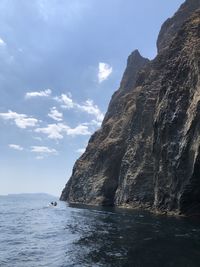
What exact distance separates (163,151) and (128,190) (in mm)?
27550

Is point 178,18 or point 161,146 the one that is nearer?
point 161,146

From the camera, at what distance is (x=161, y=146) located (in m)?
76.8

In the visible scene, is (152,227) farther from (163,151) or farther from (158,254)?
(163,151)

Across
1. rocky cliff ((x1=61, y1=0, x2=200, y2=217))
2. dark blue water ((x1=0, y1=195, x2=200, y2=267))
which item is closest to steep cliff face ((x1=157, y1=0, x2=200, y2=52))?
rocky cliff ((x1=61, y1=0, x2=200, y2=217))

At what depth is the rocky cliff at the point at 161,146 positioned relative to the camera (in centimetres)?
6425

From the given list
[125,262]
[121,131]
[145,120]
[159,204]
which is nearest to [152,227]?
[125,262]

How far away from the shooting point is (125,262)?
27969 mm

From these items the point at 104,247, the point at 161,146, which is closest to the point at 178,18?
the point at 161,146

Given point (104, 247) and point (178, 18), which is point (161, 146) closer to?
point (104, 247)

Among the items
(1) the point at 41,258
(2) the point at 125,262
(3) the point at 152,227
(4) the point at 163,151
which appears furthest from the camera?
(4) the point at 163,151

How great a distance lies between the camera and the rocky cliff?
6425 centimetres

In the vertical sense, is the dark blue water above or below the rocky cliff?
below

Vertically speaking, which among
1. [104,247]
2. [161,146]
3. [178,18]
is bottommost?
[104,247]

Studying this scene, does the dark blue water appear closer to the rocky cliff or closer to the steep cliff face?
the rocky cliff
